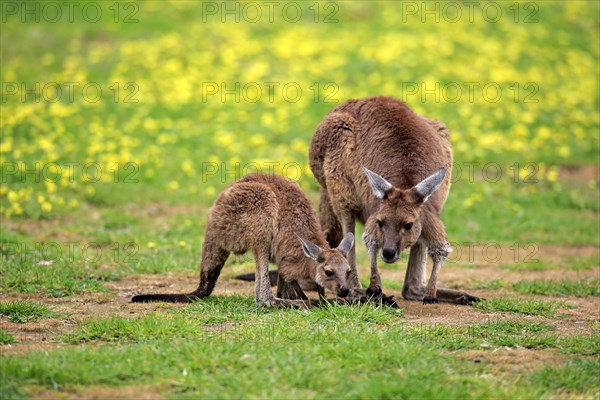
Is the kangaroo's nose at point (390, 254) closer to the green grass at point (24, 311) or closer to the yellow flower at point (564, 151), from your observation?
the green grass at point (24, 311)

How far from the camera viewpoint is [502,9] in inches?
852

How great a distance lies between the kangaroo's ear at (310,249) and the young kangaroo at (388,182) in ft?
1.91

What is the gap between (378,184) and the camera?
764cm

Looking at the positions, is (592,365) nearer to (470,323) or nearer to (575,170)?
(470,323)

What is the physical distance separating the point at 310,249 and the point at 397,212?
851mm

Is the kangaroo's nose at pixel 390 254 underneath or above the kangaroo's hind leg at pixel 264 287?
above

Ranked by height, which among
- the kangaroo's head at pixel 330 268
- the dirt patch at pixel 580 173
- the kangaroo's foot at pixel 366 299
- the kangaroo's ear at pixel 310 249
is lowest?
the kangaroo's foot at pixel 366 299

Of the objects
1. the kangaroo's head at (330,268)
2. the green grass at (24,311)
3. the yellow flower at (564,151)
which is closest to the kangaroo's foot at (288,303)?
the kangaroo's head at (330,268)

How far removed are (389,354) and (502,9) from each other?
56.4ft

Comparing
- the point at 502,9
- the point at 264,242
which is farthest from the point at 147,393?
the point at 502,9

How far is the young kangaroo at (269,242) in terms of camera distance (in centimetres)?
757

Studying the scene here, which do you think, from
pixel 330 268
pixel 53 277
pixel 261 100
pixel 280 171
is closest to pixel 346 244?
pixel 330 268

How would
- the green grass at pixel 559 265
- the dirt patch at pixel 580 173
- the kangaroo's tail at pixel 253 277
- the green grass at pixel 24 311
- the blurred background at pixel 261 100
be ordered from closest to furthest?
the green grass at pixel 24 311 → the kangaroo's tail at pixel 253 277 → the green grass at pixel 559 265 → the blurred background at pixel 261 100 → the dirt patch at pixel 580 173

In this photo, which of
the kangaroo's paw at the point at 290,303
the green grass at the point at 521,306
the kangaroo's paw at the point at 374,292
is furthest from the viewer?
the green grass at the point at 521,306
